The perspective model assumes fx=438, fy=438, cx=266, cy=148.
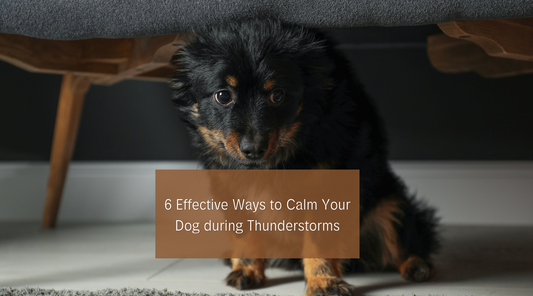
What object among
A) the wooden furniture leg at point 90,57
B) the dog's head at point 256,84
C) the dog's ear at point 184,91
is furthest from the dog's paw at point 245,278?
the wooden furniture leg at point 90,57

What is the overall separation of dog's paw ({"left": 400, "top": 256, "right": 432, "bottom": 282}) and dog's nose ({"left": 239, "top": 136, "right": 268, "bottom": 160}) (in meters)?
0.56

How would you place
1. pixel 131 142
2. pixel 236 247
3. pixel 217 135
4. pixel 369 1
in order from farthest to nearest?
pixel 131 142
pixel 236 247
pixel 217 135
pixel 369 1

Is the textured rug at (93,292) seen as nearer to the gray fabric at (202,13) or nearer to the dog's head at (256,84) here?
the dog's head at (256,84)

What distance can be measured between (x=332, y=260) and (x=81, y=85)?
48.9 inches

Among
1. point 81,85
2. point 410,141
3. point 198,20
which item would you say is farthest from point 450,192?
point 81,85

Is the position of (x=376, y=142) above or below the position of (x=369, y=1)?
below

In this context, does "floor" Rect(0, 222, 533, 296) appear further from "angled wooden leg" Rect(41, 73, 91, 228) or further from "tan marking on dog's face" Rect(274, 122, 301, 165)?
"tan marking on dog's face" Rect(274, 122, 301, 165)

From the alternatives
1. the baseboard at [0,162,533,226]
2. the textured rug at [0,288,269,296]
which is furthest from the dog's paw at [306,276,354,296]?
the baseboard at [0,162,533,226]

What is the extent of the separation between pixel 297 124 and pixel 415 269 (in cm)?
52

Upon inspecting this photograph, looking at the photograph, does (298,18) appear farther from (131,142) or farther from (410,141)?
(131,142)

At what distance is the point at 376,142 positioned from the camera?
124 centimetres

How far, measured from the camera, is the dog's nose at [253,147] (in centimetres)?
94

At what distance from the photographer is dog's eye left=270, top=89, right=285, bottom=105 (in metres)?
0.98

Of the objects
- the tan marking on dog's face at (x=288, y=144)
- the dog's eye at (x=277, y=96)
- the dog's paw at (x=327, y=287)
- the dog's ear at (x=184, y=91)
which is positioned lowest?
the dog's paw at (x=327, y=287)
